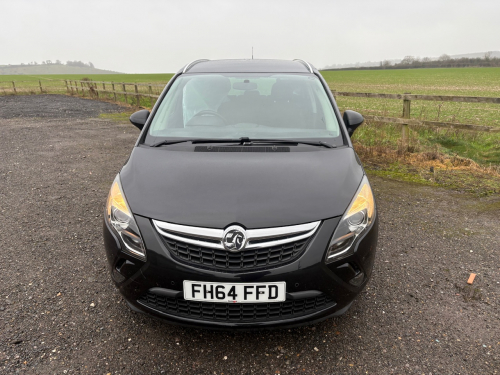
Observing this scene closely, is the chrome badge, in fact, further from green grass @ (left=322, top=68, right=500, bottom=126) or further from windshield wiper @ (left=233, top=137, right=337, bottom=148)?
green grass @ (left=322, top=68, right=500, bottom=126)

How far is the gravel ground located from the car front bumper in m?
0.30

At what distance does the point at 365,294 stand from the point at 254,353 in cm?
105

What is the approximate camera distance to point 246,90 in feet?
10.8

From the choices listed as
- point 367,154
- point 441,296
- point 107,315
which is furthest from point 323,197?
point 367,154

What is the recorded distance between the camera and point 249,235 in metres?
1.91

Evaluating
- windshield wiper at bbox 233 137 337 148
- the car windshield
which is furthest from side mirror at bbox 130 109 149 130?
windshield wiper at bbox 233 137 337 148

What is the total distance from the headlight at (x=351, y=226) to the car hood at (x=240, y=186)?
56 millimetres

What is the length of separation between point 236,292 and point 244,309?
0.13m

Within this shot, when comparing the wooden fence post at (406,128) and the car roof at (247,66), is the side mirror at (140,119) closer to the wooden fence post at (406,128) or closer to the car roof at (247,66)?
the car roof at (247,66)

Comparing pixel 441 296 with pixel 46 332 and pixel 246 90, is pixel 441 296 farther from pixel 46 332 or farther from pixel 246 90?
pixel 46 332

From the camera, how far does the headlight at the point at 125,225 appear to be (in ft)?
6.70

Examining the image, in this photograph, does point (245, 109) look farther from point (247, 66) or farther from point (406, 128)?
point (406, 128)

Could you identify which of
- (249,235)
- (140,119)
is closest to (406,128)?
(140,119)

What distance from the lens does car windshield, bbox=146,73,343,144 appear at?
289 centimetres
